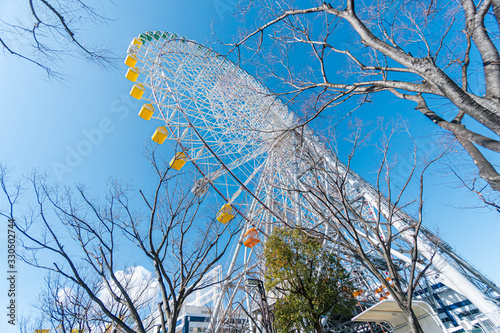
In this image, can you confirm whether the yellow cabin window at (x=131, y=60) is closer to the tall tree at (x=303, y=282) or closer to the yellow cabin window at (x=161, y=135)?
the yellow cabin window at (x=161, y=135)

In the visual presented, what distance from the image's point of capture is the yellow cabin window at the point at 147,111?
1133 centimetres

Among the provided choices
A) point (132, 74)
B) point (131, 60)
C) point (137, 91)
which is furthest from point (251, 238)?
point (131, 60)

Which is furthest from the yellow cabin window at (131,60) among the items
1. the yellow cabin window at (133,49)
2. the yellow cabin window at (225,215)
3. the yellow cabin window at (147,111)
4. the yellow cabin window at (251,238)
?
the yellow cabin window at (251,238)

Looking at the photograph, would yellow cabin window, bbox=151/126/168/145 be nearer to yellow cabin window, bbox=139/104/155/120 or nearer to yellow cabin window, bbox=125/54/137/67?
yellow cabin window, bbox=139/104/155/120

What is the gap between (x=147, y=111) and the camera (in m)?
11.4

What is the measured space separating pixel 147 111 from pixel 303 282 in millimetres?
9763

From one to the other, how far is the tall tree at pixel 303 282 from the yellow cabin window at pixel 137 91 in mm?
8955

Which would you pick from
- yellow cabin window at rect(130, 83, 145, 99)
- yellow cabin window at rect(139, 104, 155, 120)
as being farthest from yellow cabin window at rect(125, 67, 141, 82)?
yellow cabin window at rect(139, 104, 155, 120)

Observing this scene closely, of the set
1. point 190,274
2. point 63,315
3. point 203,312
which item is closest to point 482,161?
point 190,274

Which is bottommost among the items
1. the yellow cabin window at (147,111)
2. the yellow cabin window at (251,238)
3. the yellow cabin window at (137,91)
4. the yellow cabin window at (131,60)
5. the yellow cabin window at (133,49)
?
the yellow cabin window at (251,238)

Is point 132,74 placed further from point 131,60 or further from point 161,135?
point 161,135

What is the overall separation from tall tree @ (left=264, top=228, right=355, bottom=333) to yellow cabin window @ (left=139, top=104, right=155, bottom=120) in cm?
793

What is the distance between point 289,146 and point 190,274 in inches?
319

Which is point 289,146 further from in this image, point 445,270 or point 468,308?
point 468,308
